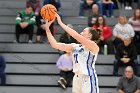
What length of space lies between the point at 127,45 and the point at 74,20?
84.5 inches

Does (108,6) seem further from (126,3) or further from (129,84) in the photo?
(129,84)

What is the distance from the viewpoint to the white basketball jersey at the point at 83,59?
545cm

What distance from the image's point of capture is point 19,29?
435 inches

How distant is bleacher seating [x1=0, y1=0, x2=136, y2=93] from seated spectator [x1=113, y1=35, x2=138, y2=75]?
35cm

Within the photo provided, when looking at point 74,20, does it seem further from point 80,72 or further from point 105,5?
point 80,72

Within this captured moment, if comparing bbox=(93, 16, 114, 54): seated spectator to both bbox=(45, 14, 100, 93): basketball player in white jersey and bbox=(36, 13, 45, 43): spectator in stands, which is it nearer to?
bbox=(36, 13, 45, 43): spectator in stands

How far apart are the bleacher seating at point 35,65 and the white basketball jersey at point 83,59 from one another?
13.9 ft

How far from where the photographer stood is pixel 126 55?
399 inches

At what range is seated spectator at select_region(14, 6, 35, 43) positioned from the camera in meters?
10.9

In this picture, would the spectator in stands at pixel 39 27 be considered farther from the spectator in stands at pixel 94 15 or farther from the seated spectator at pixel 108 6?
the seated spectator at pixel 108 6

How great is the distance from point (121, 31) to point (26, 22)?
7.57 ft

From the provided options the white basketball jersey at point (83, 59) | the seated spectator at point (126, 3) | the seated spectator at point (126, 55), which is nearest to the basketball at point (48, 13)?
the white basketball jersey at point (83, 59)

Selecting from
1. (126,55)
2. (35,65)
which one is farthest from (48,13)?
(35,65)

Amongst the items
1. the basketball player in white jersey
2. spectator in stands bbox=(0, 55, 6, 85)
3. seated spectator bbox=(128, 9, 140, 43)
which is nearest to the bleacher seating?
spectator in stands bbox=(0, 55, 6, 85)
